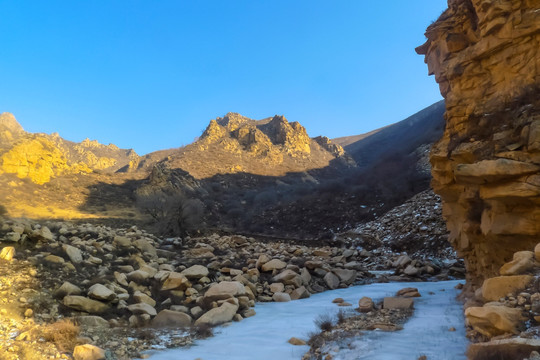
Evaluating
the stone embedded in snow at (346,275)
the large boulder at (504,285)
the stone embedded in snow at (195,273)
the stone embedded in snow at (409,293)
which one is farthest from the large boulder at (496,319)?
the stone embedded in snow at (346,275)

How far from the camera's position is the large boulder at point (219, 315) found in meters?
7.07

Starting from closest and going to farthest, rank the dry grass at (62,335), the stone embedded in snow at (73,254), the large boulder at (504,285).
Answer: the large boulder at (504,285), the dry grass at (62,335), the stone embedded in snow at (73,254)

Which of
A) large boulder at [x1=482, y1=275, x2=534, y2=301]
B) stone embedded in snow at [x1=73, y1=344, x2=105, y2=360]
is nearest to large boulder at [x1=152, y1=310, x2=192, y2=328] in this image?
stone embedded in snow at [x1=73, y1=344, x2=105, y2=360]

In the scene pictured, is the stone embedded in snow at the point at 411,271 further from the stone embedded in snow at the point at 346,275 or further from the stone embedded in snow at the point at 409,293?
the stone embedded in snow at the point at 409,293

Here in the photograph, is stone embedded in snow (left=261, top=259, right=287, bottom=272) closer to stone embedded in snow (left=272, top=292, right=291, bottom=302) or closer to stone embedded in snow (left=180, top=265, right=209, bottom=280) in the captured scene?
stone embedded in snow (left=272, top=292, right=291, bottom=302)

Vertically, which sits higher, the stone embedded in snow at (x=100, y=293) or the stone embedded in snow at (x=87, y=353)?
the stone embedded in snow at (x=100, y=293)

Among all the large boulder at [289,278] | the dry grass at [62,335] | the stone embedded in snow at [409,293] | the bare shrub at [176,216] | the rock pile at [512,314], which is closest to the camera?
the rock pile at [512,314]

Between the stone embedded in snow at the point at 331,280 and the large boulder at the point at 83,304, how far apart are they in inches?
289

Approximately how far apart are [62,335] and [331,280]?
8629 millimetres

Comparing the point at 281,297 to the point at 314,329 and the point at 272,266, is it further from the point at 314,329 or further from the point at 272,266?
the point at 314,329

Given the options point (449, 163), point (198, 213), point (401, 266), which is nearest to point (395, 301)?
point (449, 163)

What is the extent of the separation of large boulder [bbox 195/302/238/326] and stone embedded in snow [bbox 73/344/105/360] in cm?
243

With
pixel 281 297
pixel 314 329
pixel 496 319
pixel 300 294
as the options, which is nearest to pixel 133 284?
pixel 281 297

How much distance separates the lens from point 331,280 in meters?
11.6
